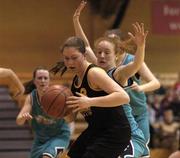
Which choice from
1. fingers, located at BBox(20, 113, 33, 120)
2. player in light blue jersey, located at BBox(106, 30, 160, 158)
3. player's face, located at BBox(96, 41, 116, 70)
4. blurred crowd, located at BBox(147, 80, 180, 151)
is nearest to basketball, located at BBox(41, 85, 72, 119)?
player's face, located at BBox(96, 41, 116, 70)

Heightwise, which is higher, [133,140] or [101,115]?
[101,115]

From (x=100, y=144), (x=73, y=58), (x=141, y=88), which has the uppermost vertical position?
(x=73, y=58)

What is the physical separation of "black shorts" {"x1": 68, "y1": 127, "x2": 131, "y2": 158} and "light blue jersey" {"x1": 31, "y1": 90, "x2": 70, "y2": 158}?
1.39 meters

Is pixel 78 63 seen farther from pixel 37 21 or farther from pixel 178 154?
pixel 37 21

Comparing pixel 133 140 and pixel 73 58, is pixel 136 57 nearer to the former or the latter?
pixel 73 58

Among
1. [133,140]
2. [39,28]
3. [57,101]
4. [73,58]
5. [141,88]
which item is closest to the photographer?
[73,58]

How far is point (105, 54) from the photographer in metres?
4.39

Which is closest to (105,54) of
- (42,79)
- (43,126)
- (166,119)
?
(42,79)

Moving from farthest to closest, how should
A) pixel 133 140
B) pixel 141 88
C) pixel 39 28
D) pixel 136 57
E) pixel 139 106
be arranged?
pixel 39 28 < pixel 139 106 < pixel 141 88 < pixel 133 140 < pixel 136 57

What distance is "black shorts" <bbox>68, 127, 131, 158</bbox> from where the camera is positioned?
399 centimetres

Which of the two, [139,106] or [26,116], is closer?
[26,116]

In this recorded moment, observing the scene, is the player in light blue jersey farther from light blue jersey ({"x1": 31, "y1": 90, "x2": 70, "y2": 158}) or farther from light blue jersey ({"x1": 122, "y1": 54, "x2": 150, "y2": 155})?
light blue jersey ({"x1": 31, "y1": 90, "x2": 70, "y2": 158})

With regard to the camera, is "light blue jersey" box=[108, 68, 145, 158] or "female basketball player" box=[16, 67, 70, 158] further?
"female basketball player" box=[16, 67, 70, 158]

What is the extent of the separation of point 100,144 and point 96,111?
24 centimetres
